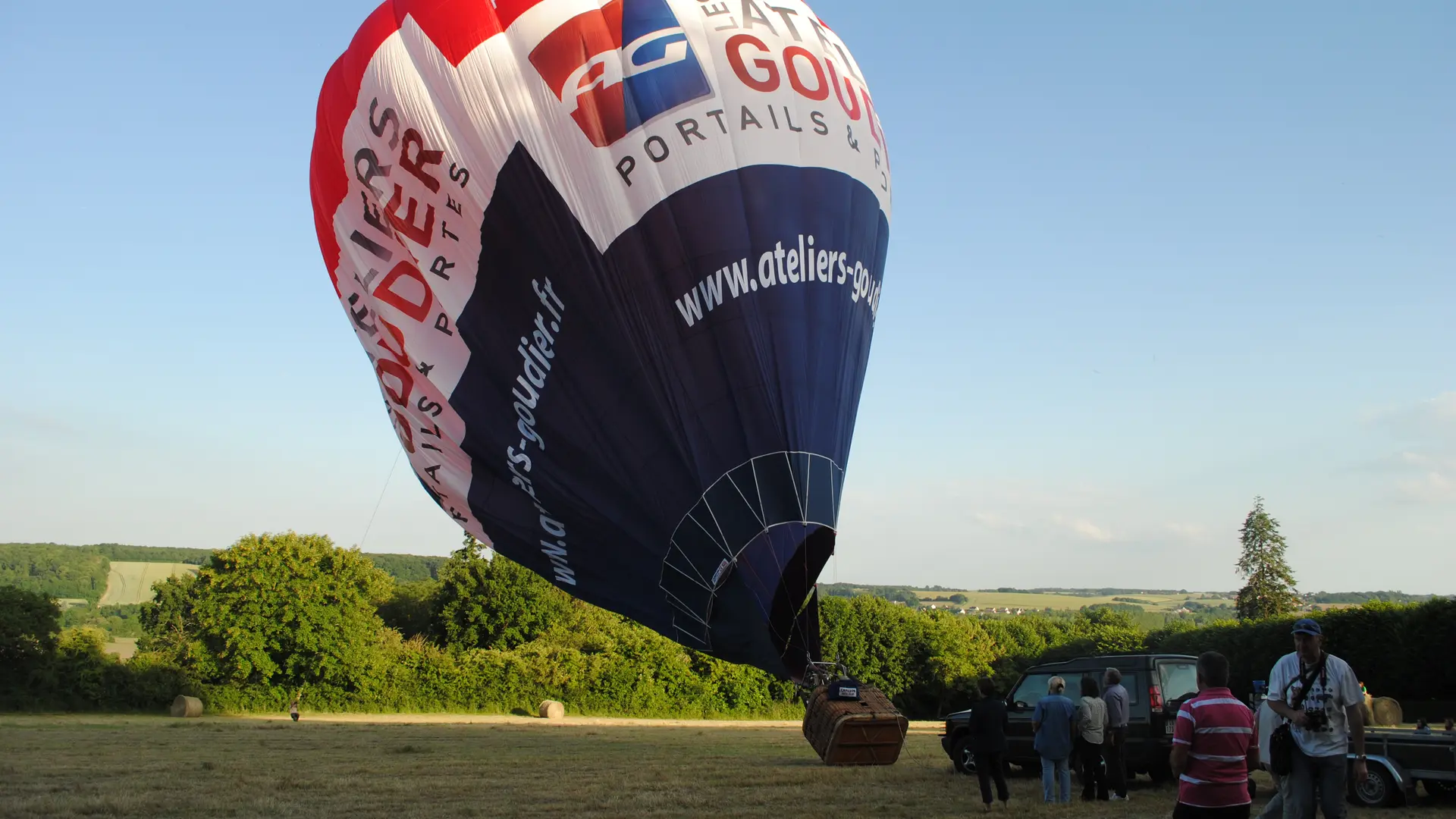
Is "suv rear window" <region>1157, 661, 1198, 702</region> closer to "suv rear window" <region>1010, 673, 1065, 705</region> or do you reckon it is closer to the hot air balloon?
"suv rear window" <region>1010, 673, 1065, 705</region>

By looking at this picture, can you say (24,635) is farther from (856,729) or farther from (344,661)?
(856,729)

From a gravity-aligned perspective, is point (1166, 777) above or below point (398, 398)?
below

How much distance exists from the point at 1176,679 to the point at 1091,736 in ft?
7.10

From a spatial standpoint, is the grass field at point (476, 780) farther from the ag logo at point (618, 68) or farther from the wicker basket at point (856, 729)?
the ag logo at point (618, 68)

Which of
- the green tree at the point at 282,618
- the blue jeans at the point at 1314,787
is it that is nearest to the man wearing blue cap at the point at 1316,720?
the blue jeans at the point at 1314,787

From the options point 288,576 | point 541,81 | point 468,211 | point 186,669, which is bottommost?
point 186,669

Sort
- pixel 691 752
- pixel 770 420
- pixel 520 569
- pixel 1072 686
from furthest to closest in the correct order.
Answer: pixel 520 569, pixel 691 752, pixel 1072 686, pixel 770 420

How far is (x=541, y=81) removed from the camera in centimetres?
1104

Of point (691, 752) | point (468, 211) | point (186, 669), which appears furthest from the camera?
point (186, 669)

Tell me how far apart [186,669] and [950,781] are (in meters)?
31.8

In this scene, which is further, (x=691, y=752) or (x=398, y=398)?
(x=691, y=752)

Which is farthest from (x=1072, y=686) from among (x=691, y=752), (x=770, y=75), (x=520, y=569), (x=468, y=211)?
(x=520, y=569)

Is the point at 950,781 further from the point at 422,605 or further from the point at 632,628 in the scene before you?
the point at 422,605

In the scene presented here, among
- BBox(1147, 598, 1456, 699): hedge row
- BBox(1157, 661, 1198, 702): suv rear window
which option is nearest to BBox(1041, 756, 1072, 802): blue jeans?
BBox(1157, 661, 1198, 702): suv rear window
